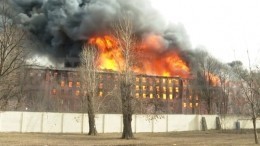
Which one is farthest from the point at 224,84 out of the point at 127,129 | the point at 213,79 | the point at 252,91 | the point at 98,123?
the point at 252,91

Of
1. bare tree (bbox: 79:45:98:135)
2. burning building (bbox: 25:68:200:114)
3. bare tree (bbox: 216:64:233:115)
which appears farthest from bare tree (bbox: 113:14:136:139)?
bare tree (bbox: 216:64:233:115)

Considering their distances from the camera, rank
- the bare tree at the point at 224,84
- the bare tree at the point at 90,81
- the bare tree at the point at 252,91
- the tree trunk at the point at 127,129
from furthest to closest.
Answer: the bare tree at the point at 224,84 < the bare tree at the point at 90,81 < the tree trunk at the point at 127,129 < the bare tree at the point at 252,91

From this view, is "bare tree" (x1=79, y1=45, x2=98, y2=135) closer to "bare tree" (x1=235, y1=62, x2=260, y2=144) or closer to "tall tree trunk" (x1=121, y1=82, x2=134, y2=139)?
"tall tree trunk" (x1=121, y1=82, x2=134, y2=139)

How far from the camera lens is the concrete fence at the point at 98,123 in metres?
53.0

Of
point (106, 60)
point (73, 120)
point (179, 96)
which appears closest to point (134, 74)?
point (73, 120)

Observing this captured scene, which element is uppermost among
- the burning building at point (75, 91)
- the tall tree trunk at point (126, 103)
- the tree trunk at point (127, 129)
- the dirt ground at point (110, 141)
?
the burning building at point (75, 91)

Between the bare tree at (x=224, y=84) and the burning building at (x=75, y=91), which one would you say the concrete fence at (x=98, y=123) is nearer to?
the burning building at (x=75, y=91)

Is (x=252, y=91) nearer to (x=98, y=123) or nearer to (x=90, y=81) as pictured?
(x=90, y=81)

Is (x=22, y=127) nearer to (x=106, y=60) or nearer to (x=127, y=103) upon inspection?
(x=127, y=103)

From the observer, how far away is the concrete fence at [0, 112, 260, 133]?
53.0 metres

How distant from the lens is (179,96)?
131125 mm

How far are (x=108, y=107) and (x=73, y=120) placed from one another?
29.5ft

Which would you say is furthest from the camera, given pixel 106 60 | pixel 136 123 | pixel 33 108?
pixel 106 60

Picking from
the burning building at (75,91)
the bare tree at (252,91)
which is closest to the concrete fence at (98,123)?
the burning building at (75,91)
